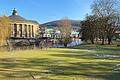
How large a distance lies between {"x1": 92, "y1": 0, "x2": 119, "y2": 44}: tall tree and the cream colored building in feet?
165

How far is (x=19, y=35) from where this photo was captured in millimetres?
136250

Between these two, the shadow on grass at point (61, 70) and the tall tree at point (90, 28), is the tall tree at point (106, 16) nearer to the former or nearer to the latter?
the tall tree at point (90, 28)

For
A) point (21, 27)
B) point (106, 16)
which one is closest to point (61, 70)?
point (106, 16)

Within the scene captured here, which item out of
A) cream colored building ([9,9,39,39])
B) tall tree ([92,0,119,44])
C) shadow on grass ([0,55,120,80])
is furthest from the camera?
cream colored building ([9,9,39,39])

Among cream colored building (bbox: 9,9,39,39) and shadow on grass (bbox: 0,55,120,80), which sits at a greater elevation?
cream colored building (bbox: 9,9,39,39)

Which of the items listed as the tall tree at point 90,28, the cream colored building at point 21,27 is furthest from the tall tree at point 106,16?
the cream colored building at point 21,27

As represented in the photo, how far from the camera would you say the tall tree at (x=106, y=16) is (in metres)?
89.6

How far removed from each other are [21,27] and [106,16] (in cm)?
5735

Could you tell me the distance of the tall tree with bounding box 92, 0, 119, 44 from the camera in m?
89.6

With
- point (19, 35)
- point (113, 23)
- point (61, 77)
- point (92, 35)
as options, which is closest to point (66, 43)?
point (92, 35)

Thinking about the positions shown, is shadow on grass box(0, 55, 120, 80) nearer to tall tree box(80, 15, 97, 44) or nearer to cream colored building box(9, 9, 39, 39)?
tall tree box(80, 15, 97, 44)

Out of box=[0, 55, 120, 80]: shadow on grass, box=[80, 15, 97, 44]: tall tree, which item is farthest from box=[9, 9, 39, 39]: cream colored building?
box=[0, 55, 120, 80]: shadow on grass

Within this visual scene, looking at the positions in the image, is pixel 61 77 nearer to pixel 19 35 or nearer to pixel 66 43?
pixel 66 43

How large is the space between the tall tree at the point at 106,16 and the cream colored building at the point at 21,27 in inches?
1986
